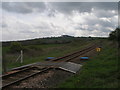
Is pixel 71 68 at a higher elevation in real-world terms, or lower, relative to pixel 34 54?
higher

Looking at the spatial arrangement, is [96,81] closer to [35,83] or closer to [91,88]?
[91,88]

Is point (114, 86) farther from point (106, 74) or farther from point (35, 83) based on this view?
point (35, 83)

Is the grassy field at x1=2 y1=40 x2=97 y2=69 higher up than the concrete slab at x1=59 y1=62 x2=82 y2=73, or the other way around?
the concrete slab at x1=59 y1=62 x2=82 y2=73

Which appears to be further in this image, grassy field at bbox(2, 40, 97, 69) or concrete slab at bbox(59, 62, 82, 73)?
grassy field at bbox(2, 40, 97, 69)

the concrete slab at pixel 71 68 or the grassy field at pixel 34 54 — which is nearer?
the concrete slab at pixel 71 68

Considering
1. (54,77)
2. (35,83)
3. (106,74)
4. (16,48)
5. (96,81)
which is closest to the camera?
(96,81)

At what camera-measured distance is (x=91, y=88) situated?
6.95m

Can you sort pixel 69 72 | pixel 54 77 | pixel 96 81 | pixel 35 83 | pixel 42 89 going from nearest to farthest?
1. pixel 42 89
2. pixel 96 81
3. pixel 35 83
4. pixel 54 77
5. pixel 69 72

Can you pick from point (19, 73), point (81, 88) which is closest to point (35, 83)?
point (81, 88)

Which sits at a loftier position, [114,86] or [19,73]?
[114,86]

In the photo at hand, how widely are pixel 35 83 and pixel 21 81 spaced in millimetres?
918

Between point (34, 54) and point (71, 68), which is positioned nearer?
point (71, 68)

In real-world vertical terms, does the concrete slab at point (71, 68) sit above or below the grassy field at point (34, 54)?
above

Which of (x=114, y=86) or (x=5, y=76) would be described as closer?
(x=114, y=86)
